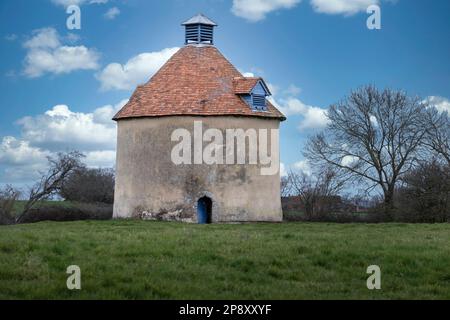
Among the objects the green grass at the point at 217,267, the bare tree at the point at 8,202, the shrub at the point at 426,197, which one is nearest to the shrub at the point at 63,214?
the bare tree at the point at 8,202

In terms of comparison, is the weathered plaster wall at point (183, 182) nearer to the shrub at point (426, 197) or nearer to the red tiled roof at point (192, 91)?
the red tiled roof at point (192, 91)

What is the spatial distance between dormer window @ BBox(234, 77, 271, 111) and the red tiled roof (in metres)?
0.21

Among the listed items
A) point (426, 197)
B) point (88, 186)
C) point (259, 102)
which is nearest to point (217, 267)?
point (259, 102)

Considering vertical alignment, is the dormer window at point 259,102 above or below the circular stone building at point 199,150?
above

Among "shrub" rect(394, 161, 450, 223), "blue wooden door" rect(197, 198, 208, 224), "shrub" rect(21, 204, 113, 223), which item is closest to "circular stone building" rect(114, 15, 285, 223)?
"blue wooden door" rect(197, 198, 208, 224)

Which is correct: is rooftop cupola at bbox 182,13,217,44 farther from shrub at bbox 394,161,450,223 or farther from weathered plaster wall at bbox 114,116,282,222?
shrub at bbox 394,161,450,223

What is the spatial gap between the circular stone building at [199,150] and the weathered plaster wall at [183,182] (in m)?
0.04

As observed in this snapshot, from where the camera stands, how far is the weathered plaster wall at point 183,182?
3039cm

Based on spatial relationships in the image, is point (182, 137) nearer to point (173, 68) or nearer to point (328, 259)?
point (173, 68)

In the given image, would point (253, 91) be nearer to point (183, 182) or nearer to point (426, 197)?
point (183, 182)

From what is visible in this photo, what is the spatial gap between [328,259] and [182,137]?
16.9 meters

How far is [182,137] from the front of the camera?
100ft

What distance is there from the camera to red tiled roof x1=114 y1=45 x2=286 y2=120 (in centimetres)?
3084
